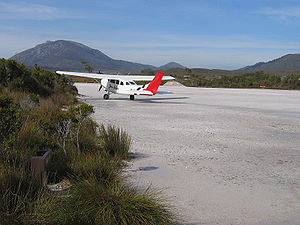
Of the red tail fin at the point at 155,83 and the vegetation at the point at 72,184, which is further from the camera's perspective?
the red tail fin at the point at 155,83

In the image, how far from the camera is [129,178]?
232 inches

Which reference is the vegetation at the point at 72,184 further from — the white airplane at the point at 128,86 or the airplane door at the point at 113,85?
the airplane door at the point at 113,85

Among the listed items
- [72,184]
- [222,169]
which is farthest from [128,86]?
[72,184]

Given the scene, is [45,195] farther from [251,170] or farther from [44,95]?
[44,95]

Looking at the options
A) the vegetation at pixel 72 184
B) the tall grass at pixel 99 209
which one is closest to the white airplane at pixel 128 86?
the vegetation at pixel 72 184

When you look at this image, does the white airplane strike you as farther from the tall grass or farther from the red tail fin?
the tall grass

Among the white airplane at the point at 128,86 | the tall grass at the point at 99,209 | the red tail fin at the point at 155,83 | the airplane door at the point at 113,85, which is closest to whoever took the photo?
the tall grass at the point at 99,209

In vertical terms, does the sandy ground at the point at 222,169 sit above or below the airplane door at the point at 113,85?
below

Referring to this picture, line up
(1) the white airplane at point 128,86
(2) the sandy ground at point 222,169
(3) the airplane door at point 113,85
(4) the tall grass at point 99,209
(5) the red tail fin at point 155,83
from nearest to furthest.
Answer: (4) the tall grass at point 99,209 < (2) the sandy ground at point 222,169 < (5) the red tail fin at point 155,83 < (1) the white airplane at point 128,86 < (3) the airplane door at point 113,85

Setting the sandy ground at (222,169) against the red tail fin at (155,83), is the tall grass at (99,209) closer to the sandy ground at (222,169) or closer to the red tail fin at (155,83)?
the sandy ground at (222,169)

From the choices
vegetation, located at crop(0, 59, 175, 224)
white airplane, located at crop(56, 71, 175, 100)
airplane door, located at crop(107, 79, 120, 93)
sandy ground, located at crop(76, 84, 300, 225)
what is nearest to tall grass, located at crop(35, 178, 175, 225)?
vegetation, located at crop(0, 59, 175, 224)

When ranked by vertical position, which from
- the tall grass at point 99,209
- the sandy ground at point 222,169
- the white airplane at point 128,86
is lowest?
the sandy ground at point 222,169

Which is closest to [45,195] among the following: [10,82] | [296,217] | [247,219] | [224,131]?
[247,219]

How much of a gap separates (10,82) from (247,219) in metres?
16.7
